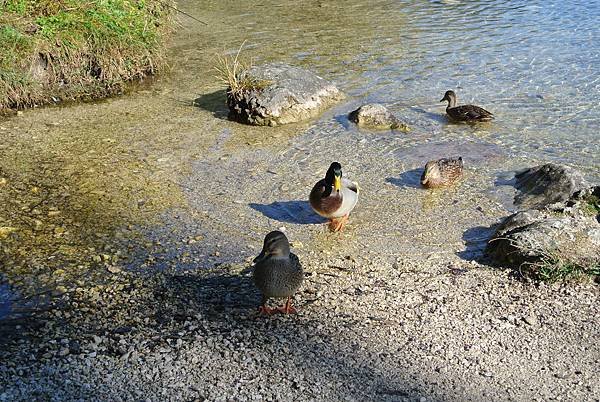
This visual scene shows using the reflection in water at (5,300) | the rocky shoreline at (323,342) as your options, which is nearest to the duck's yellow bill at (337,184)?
the rocky shoreline at (323,342)

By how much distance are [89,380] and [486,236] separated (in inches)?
148

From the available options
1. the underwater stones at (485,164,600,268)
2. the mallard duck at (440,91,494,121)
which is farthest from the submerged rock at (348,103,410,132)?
the underwater stones at (485,164,600,268)

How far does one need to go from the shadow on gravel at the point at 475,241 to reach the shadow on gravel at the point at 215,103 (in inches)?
181

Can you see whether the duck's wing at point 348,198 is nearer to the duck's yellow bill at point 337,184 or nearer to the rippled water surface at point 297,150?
the duck's yellow bill at point 337,184

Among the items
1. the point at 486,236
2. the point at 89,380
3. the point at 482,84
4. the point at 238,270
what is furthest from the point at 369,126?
the point at 89,380

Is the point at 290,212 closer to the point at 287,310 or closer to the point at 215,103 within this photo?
the point at 287,310

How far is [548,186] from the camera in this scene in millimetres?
7297

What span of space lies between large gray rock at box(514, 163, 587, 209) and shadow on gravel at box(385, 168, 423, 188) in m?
1.06

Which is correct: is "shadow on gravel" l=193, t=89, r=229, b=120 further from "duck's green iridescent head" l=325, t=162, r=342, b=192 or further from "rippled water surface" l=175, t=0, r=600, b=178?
"duck's green iridescent head" l=325, t=162, r=342, b=192

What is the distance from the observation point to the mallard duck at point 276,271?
5051 millimetres

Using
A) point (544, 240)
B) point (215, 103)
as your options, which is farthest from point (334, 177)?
point (215, 103)

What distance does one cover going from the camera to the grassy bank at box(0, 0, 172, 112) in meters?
10.1

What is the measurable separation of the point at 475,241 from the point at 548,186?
1.34 m

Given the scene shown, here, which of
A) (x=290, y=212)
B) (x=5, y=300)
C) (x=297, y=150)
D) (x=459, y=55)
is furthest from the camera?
(x=459, y=55)
